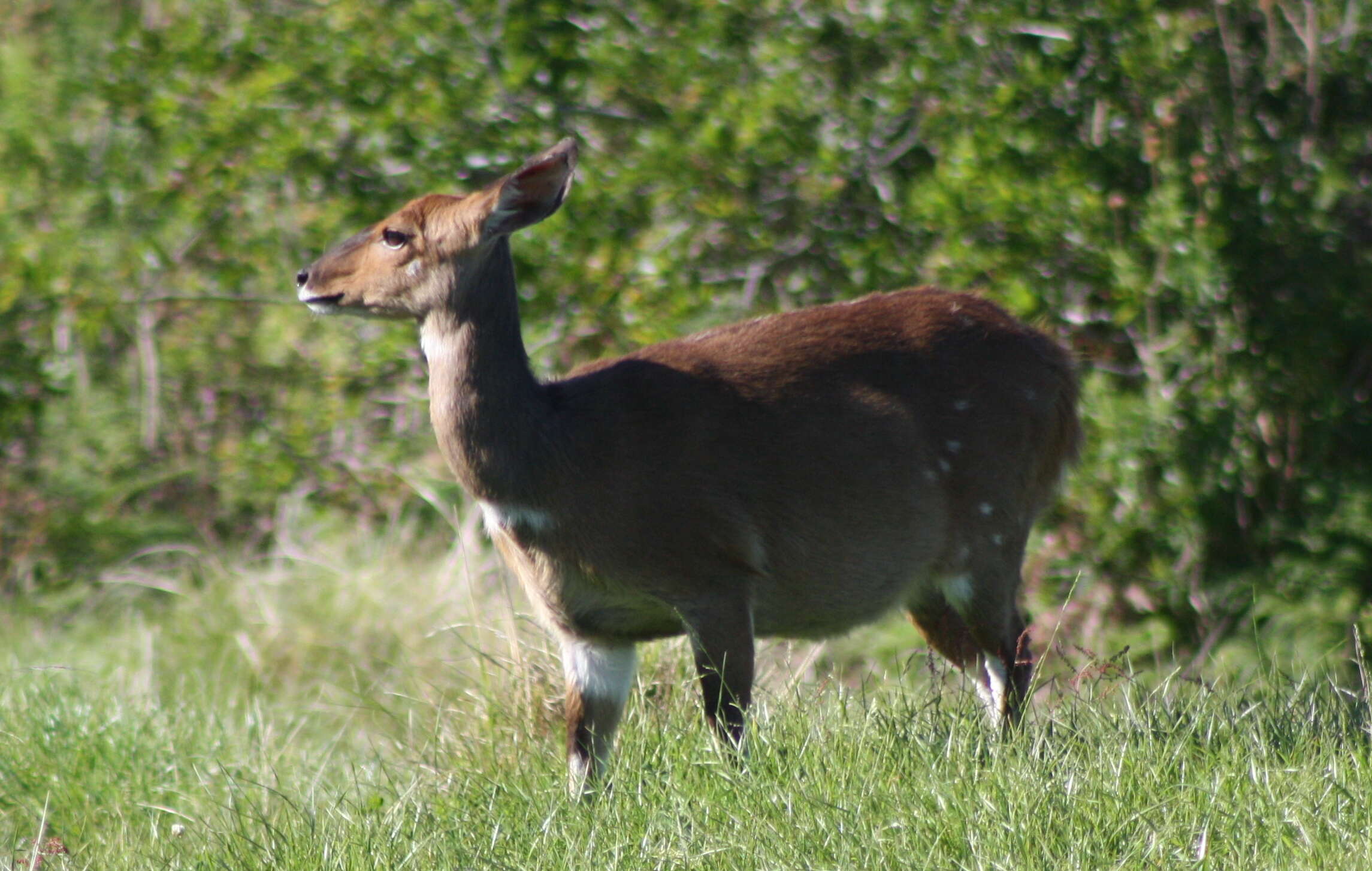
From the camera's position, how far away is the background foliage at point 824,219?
276 inches

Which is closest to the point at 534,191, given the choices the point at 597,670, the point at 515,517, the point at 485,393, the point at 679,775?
the point at 485,393

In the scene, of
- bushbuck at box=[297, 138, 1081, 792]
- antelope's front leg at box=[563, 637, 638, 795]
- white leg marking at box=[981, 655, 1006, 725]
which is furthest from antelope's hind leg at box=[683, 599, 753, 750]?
white leg marking at box=[981, 655, 1006, 725]

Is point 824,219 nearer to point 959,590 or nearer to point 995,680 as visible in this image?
point 959,590

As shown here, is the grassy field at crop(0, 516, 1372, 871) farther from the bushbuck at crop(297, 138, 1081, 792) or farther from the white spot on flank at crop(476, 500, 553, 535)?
the white spot on flank at crop(476, 500, 553, 535)

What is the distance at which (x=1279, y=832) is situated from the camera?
3.26m

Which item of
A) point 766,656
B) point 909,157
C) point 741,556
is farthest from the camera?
point 909,157

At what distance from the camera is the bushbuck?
4.34 meters

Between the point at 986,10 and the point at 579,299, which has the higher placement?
the point at 986,10

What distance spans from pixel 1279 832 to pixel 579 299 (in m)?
5.24

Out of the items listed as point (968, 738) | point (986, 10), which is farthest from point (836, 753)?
point (986, 10)

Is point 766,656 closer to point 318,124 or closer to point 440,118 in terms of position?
point 440,118

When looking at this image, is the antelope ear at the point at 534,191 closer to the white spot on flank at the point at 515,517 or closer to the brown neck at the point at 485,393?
the brown neck at the point at 485,393

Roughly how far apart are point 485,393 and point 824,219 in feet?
11.9

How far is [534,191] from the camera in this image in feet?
14.6
